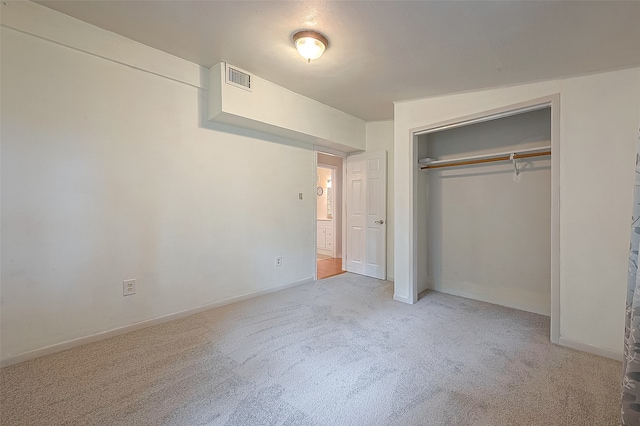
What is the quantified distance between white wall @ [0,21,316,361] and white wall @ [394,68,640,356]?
3.05 meters

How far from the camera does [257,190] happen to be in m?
3.46

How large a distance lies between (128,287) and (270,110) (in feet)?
7.24

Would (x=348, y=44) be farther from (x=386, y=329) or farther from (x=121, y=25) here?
(x=386, y=329)

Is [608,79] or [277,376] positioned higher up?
[608,79]

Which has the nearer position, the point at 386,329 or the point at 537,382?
the point at 537,382

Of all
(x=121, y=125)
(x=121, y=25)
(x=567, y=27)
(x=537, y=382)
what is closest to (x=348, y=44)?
(x=567, y=27)

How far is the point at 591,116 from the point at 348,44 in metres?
2.03

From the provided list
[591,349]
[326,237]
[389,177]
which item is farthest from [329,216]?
[591,349]

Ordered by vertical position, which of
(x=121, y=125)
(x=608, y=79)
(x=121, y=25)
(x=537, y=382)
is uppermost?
(x=121, y=25)

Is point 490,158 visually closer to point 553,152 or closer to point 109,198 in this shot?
point 553,152

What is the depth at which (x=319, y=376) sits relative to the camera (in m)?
1.85

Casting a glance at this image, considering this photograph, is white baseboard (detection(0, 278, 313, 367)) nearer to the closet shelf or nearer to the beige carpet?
the beige carpet

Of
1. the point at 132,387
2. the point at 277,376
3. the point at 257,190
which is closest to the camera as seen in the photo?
the point at 132,387

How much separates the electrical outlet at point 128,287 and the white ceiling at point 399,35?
209 cm
